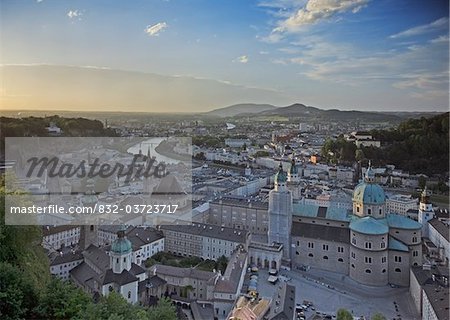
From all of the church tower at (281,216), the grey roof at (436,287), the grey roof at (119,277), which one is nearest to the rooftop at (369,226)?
the grey roof at (436,287)

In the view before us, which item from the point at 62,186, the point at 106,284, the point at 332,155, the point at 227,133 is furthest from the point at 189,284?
the point at 227,133

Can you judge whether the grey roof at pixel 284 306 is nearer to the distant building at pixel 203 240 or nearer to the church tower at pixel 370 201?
the distant building at pixel 203 240

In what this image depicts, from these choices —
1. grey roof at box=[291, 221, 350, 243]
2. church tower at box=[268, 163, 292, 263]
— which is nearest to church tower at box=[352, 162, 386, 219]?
grey roof at box=[291, 221, 350, 243]

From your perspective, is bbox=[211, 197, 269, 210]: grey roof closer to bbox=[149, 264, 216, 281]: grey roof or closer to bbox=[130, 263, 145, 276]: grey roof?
bbox=[149, 264, 216, 281]: grey roof

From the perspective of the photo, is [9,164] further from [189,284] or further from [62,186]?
[189,284]

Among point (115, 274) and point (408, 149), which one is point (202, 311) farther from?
point (408, 149)

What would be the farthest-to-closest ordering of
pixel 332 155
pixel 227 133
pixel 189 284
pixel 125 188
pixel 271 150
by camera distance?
pixel 227 133 → pixel 271 150 → pixel 332 155 → pixel 125 188 → pixel 189 284
